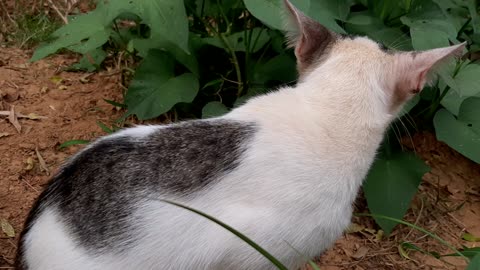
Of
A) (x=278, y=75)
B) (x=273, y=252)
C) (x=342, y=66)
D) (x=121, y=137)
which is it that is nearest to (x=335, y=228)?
(x=273, y=252)

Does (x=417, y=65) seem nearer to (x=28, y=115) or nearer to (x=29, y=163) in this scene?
(x=29, y=163)

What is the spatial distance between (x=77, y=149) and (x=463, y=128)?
1.75m

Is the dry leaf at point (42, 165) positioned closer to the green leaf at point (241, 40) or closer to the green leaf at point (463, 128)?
the green leaf at point (241, 40)

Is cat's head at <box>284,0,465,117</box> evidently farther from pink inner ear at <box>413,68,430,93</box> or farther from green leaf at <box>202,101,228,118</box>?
green leaf at <box>202,101,228,118</box>

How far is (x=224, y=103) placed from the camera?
313 cm

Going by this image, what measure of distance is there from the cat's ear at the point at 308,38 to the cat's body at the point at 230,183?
23 millimetres

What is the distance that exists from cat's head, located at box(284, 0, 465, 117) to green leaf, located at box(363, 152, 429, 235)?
84 centimetres

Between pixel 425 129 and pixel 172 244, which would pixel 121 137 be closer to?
pixel 172 244

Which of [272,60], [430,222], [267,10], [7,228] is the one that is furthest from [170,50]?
[430,222]

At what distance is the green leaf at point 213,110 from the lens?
2814 mm

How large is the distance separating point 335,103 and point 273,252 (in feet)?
1.59

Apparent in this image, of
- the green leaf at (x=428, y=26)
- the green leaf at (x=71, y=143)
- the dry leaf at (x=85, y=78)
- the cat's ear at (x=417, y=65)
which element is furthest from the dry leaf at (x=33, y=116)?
the cat's ear at (x=417, y=65)

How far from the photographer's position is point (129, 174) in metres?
1.81

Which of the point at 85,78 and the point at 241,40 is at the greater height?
the point at 241,40
